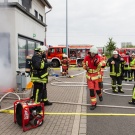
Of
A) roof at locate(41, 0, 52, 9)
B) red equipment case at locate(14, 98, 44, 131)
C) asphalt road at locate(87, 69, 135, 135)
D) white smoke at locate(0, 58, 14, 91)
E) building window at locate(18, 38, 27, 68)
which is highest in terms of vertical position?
roof at locate(41, 0, 52, 9)

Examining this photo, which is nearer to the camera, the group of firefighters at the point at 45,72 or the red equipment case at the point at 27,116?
the red equipment case at the point at 27,116

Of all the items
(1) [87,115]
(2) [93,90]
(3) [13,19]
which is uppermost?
(3) [13,19]

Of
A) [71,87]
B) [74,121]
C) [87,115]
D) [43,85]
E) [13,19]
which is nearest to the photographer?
[74,121]

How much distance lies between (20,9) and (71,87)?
3995 millimetres

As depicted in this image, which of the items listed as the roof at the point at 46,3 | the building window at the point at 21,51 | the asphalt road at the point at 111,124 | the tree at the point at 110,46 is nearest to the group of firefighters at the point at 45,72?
the asphalt road at the point at 111,124

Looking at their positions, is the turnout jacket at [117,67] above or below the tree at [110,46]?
below

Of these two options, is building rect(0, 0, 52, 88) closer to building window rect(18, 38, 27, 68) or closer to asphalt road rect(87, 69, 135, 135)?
building window rect(18, 38, 27, 68)

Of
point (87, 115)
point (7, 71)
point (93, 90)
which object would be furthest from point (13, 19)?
point (87, 115)

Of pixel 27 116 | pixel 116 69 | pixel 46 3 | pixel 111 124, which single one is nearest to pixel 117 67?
pixel 116 69

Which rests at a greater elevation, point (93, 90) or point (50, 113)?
point (93, 90)

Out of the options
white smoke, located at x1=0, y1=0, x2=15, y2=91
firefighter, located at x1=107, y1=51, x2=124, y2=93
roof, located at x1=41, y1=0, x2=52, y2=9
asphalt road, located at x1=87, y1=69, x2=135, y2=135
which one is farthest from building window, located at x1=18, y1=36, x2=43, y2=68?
roof, located at x1=41, y1=0, x2=52, y2=9

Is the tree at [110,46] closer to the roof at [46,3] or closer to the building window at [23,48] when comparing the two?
the roof at [46,3]

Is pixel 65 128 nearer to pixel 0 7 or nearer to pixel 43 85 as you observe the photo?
pixel 43 85

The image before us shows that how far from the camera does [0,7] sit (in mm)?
8508
